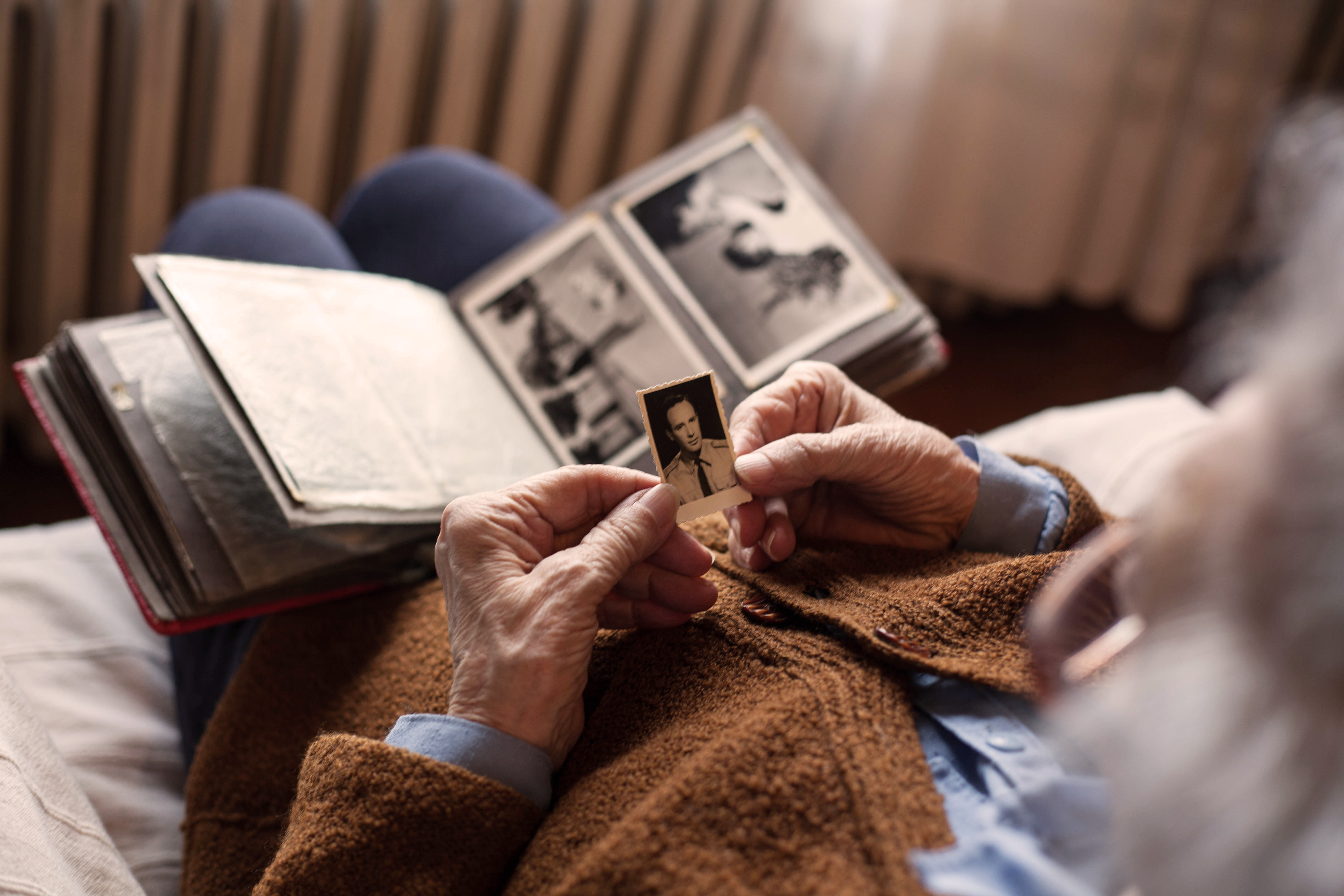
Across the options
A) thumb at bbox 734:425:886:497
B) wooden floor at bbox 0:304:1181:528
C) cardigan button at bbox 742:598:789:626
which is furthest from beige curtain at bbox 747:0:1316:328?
cardigan button at bbox 742:598:789:626

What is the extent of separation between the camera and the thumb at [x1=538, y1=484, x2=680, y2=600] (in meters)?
0.63

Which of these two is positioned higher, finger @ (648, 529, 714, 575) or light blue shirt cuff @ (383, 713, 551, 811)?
finger @ (648, 529, 714, 575)

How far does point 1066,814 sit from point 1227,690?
7.2 inches

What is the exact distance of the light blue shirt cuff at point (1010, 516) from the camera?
78 cm

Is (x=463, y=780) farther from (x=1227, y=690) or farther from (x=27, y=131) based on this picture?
(x=27, y=131)

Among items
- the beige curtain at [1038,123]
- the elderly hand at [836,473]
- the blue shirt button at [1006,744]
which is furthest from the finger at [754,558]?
the beige curtain at [1038,123]

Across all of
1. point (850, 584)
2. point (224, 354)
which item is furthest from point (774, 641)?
point (224, 354)

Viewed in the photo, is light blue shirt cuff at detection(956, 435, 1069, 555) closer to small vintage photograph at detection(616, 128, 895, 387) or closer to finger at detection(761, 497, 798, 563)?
finger at detection(761, 497, 798, 563)

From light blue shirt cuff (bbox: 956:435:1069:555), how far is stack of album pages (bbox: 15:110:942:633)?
0.25 meters

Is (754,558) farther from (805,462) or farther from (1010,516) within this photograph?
(1010,516)

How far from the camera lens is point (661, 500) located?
2.19ft

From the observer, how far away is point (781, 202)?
106cm

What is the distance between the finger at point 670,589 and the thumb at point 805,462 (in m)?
0.09

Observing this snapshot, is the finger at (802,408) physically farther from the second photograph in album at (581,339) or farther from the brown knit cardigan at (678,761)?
the second photograph in album at (581,339)
